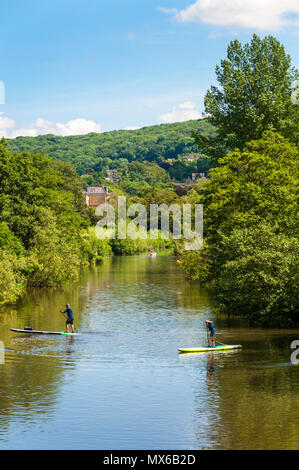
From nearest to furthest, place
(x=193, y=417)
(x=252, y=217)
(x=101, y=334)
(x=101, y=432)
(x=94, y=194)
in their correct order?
(x=101, y=432), (x=193, y=417), (x=101, y=334), (x=252, y=217), (x=94, y=194)

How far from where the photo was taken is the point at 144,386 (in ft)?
89.7

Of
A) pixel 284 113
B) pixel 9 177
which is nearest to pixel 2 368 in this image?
pixel 9 177

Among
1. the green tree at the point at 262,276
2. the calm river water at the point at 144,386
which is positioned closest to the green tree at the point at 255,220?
the green tree at the point at 262,276

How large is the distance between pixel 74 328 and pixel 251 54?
3809cm

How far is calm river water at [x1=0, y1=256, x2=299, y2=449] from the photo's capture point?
20.7 m

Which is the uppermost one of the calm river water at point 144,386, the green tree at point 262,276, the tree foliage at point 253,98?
the tree foliage at point 253,98

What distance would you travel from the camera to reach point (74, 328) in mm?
41750

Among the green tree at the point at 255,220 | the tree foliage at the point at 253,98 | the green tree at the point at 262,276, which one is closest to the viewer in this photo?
the green tree at the point at 262,276

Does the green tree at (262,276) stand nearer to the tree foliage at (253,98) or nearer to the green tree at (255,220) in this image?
the green tree at (255,220)

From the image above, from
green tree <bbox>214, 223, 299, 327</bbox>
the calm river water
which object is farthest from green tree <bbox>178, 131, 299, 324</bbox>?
the calm river water

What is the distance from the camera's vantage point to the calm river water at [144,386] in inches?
816

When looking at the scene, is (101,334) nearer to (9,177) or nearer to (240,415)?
(240,415)

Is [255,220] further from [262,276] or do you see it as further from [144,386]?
[144,386]

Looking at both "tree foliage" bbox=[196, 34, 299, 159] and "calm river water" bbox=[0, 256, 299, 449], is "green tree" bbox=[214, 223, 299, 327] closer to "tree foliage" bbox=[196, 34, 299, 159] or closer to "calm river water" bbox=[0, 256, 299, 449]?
"calm river water" bbox=[0, 256, 299, 449]
